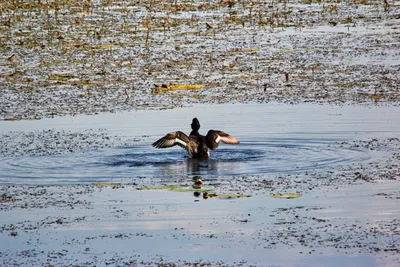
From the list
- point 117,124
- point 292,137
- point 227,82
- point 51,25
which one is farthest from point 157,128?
point 51,25

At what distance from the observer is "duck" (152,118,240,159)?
1274cm

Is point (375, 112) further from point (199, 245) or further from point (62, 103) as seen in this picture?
point (199, 245)

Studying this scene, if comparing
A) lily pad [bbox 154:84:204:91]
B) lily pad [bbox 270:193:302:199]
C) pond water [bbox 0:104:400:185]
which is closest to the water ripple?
pond water [bbox 0:104:400:185]

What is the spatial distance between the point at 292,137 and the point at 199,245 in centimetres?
549

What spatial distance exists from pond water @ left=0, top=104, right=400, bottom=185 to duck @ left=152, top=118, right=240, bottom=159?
16cm

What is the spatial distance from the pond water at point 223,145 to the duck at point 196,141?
161 millimetres

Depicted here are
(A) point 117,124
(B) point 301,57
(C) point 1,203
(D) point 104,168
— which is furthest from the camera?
(B) point 301,57

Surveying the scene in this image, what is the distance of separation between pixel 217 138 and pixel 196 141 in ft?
1.30

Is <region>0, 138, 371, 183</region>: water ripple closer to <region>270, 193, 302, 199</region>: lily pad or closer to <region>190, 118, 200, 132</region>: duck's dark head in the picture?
<region>190, 118, 200, 132</region>: duck's dark head

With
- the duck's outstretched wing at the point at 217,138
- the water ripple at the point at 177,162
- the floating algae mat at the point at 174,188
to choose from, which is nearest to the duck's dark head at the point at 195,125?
the duck's outstretched wing at the point at 217,138

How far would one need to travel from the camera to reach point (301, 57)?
62.4 ft

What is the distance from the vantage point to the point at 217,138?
12750 mm

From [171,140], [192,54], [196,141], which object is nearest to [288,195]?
[171,140]

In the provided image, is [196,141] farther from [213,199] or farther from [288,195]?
[288,195]
